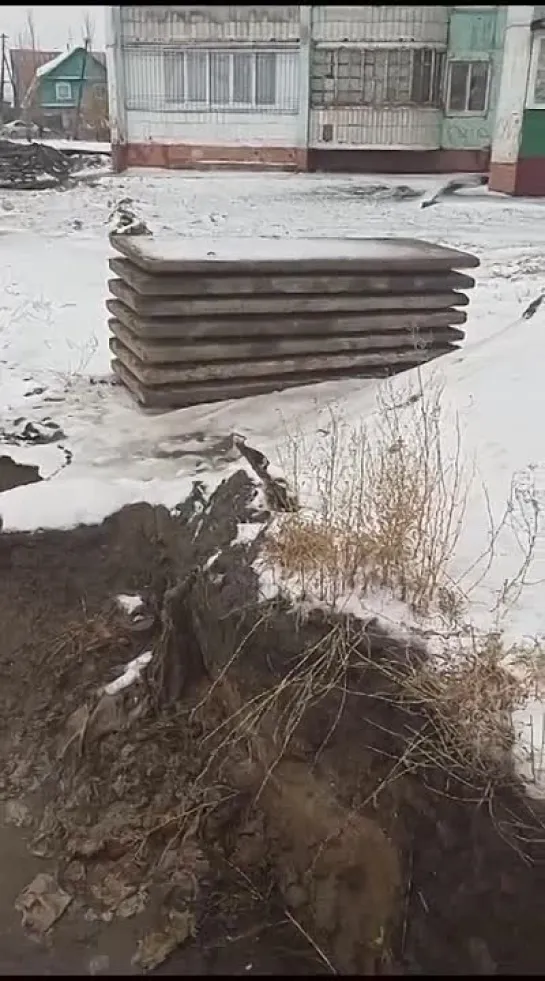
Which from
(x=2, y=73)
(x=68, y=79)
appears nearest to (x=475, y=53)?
(x=2, y=73)

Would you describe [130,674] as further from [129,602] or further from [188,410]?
[188,410]

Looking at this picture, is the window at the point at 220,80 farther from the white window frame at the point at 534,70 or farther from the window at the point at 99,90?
the window at the point at 99,90

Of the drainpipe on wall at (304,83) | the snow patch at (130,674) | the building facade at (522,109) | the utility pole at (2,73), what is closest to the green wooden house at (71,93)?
the utility pole at (2,73)

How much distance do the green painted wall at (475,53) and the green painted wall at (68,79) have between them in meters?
12.4

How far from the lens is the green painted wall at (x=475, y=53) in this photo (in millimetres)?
18234

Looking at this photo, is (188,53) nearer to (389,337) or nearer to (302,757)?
(389,337)

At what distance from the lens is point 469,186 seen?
1778 centimetres

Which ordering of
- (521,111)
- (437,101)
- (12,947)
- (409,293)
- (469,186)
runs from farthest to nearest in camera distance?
(437,101) < (469,186) < (521,111) < (409,293) < (12,947)

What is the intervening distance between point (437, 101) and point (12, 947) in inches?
739

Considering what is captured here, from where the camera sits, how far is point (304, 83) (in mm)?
18953

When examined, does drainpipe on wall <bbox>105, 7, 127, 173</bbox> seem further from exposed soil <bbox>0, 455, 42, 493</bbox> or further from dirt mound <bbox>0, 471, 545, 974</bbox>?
dirt mound <bbox>0, 471, 545, 974</bbox>

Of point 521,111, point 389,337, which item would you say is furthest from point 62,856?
point 521,111

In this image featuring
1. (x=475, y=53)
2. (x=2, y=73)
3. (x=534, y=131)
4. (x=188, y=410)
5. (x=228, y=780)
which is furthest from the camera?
(x=2, y=73)

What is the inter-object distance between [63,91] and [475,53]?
16056mm
